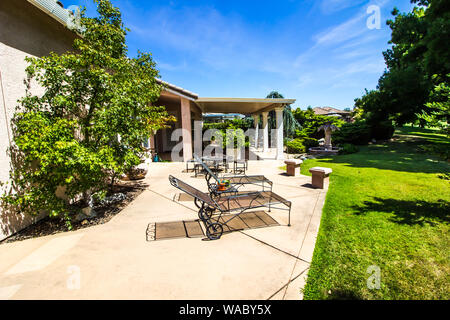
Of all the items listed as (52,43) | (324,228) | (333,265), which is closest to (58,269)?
(333,265)

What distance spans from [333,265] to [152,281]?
2568 mm

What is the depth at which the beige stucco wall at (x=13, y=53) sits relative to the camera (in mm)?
3801

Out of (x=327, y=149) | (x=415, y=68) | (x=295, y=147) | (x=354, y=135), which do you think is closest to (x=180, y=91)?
(x=295, y=147)

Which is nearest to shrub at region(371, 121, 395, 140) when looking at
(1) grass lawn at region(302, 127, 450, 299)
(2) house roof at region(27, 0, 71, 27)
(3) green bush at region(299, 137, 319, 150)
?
(3) green bush at region(299, 137, 319, 150)

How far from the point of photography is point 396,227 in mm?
4082

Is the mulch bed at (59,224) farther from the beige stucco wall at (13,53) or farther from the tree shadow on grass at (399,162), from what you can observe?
the tree shadow on grass at (399,162)

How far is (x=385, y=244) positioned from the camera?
3.47 meters

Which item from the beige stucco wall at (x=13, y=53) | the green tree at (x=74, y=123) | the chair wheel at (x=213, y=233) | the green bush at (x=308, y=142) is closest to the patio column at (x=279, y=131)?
the green bush at (x=308, y=142)

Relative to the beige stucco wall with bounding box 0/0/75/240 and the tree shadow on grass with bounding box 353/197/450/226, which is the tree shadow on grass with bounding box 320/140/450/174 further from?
the beige stucco wall with bounding box 0/0/75/240

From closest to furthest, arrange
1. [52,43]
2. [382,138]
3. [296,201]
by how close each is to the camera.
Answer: [52,43]
[296,201]
[382,138]

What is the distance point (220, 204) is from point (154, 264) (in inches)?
78.0

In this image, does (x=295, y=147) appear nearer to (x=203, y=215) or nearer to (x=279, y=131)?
(x=279, y=131)

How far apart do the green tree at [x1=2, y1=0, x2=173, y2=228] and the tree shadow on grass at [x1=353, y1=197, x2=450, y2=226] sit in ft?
19.9
